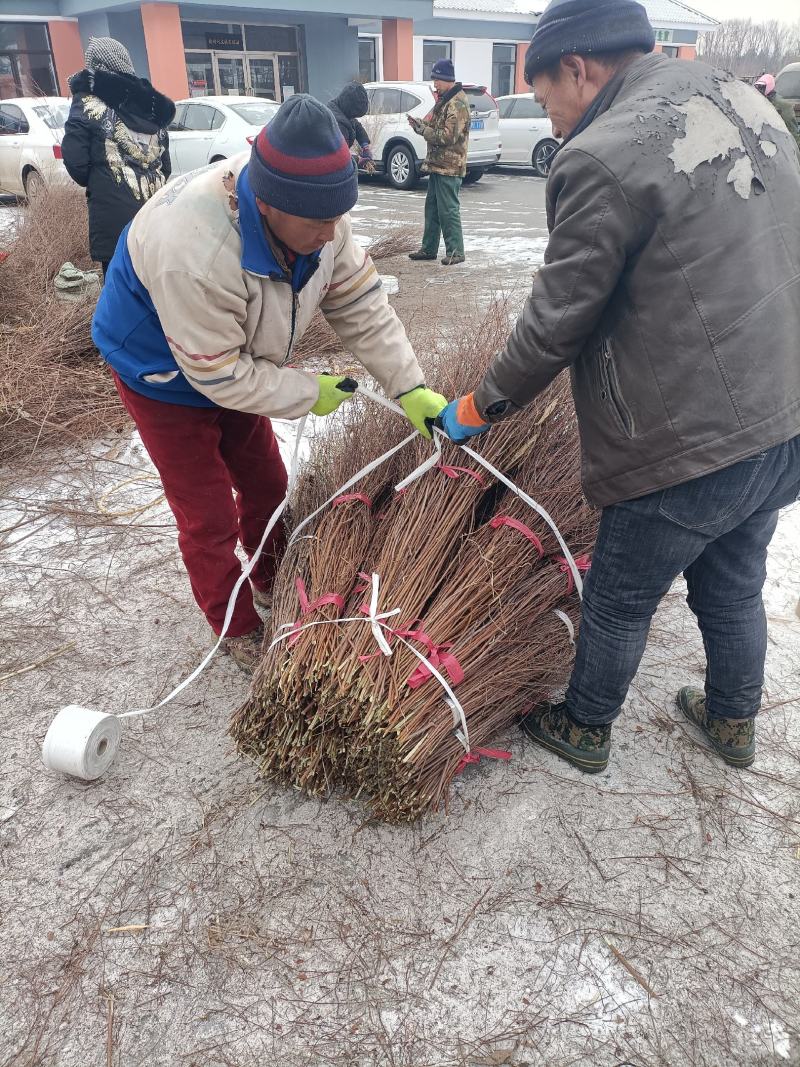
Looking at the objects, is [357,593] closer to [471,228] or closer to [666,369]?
[666,369]

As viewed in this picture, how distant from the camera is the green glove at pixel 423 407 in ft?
7.57

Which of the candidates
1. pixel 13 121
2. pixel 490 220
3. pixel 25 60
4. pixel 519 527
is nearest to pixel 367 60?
pixel 25 60

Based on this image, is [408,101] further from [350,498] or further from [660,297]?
[660,297]

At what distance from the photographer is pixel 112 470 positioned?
3.89 metres

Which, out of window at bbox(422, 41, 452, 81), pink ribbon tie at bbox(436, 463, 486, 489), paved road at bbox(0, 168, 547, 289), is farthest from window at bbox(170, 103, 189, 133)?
window at bbox(422, 41, 452, 81)

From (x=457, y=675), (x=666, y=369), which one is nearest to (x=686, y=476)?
(x=666, y=369)

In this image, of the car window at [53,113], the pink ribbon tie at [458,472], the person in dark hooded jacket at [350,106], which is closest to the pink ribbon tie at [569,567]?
the pink ribbon tie at [458,472]

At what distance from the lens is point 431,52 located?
23703mm

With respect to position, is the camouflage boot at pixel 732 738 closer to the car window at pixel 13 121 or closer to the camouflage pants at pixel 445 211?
the camouflage pants at pixel 445 211

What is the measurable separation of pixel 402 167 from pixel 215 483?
1274cm

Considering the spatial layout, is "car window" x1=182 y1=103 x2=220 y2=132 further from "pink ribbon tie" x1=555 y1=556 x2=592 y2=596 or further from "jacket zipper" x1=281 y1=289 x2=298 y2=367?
"pink ribbon tie" x1=555 y1=556 x2=592 y2=596

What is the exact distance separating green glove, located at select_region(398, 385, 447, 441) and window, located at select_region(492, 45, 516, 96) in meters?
27.3

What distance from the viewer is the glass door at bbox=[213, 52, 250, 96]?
19.3 m

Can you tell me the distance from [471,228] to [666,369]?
9079 millimetres
